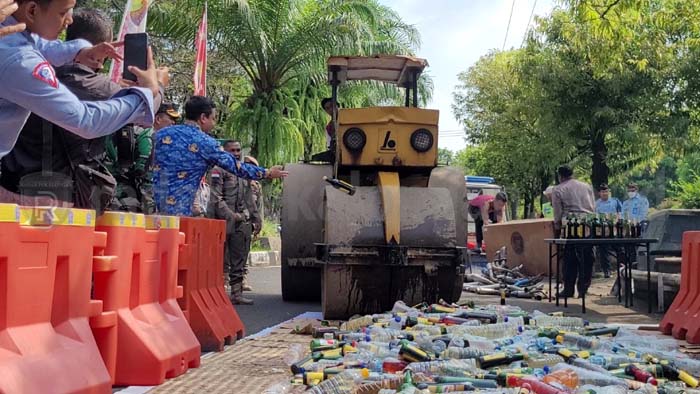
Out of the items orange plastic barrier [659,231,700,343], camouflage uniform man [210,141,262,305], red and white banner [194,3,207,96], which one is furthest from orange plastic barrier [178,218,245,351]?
red and white banner [194,3,207,96]

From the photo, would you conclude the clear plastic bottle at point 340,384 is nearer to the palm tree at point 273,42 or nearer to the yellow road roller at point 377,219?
the yellow road roller at point 377,219

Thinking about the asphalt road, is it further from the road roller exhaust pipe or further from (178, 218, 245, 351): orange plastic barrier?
the road roller exhaust pipe

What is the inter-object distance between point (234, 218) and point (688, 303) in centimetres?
485

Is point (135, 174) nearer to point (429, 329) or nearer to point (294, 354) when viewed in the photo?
point (294, 354)

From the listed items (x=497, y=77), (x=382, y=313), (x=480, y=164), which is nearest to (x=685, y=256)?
(x=382, y=313)

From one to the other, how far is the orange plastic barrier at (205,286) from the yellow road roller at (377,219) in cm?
114

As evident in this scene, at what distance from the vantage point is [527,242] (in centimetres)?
1630

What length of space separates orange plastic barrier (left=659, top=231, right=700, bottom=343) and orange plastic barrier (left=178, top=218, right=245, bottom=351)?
3786 millimetres

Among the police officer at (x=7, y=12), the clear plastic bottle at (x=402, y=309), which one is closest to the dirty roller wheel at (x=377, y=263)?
the clear plastic bottle at (x=402, y=309)

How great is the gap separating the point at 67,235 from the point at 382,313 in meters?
4.43

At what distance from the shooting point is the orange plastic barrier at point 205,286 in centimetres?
634

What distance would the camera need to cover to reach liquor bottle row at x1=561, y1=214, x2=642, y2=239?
1058 cm

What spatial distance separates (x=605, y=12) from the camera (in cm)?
1380

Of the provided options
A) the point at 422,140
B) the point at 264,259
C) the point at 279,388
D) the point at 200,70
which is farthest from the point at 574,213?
the point at 264,259
